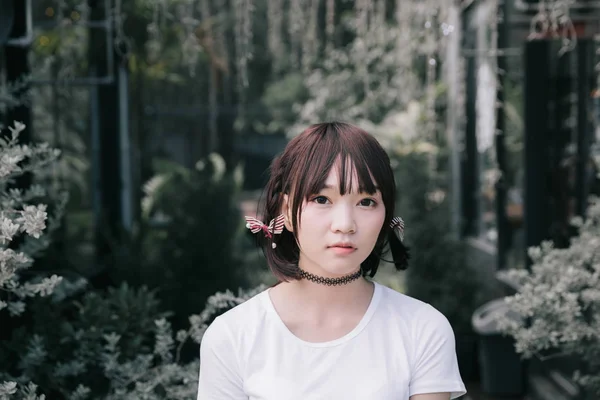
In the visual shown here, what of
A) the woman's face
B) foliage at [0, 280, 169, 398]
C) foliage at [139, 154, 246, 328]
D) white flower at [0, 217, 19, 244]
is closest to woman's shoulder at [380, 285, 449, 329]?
the woman's face

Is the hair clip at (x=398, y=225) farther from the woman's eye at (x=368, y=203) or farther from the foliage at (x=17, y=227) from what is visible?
the foliage at (x=17, y=227)

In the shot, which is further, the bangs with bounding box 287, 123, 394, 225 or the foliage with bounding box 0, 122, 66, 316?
the foliage with bounding box 0, 122, 66, 316

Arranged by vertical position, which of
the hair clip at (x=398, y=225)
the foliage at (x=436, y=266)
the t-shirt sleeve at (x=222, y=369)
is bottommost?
the foliage at (x=436, y=266)

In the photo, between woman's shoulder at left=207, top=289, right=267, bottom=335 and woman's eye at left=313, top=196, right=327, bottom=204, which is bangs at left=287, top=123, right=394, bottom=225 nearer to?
woman's eye at left=313, top=196, right=327, bottom=204

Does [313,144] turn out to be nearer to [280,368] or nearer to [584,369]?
[280,368]

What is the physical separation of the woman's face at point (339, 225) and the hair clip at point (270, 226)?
0.29ft

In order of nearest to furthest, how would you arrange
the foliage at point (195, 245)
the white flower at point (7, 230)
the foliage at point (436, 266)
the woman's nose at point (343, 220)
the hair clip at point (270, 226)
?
1. the woman's nose at point (343, 220)
2. the hair clip at point (270, 226)
3. the white flower at point (7, 230)
4. the foliage at point (195, 245)
5. the foliage at point (436, 266)

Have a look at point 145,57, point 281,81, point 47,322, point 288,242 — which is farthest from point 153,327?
point 281,81

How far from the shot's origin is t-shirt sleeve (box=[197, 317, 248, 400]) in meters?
1.51

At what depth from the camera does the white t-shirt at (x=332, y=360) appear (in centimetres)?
148

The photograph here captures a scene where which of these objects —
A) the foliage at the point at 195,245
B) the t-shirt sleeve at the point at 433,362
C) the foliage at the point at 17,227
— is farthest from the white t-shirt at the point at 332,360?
the foliage at the point at 195,245

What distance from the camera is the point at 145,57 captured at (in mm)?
6961

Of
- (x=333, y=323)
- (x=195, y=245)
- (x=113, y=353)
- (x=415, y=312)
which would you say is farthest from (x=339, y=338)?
(x=195, y=245)

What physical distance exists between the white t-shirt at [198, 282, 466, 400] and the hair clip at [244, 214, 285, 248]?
0.52 ft
